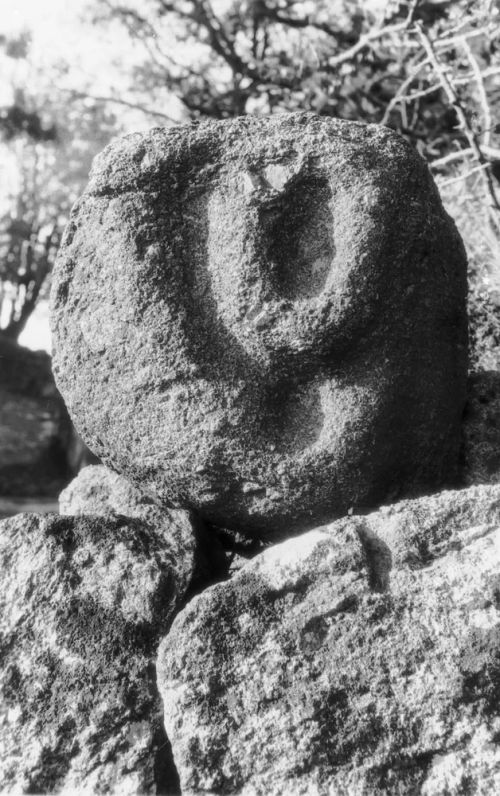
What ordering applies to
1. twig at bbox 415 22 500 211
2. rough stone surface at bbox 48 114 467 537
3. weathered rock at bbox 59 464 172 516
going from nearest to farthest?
rough stone surface at bbox 48 114 467 537 → weathered rock at bbox 59 464 172 516 → twig at bbox 415 22 500 211

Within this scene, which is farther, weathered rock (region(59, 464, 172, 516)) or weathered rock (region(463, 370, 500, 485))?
weathered rock (region(463, 370, 500, 485))

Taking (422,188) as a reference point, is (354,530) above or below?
below

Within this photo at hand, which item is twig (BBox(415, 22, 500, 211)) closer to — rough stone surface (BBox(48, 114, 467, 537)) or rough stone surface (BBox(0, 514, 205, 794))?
rough stone surface (BBox(48, 114, 467, 537))

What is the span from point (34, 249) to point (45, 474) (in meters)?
4.45

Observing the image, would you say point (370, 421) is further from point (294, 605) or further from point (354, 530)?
point (294, 605)

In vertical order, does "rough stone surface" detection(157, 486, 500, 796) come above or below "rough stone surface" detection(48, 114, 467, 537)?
below

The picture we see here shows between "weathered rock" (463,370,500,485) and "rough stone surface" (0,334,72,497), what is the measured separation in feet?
22.5

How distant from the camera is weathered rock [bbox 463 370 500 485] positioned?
1.65 m

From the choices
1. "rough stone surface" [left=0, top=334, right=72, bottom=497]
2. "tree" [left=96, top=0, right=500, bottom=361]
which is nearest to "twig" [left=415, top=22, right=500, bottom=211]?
"tree" [left=96, top=0, right=500, bottom=361]

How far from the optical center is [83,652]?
48.4 inches

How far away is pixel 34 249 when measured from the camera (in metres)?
11.0

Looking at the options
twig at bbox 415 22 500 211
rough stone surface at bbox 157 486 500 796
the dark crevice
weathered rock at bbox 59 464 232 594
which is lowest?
rough stone surface at bbox 157 486 500 796

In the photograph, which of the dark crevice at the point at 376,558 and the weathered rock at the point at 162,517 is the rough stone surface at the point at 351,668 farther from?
the weathered rock at the point at 162,517

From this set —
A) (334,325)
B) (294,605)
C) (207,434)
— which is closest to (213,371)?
(207,434)
